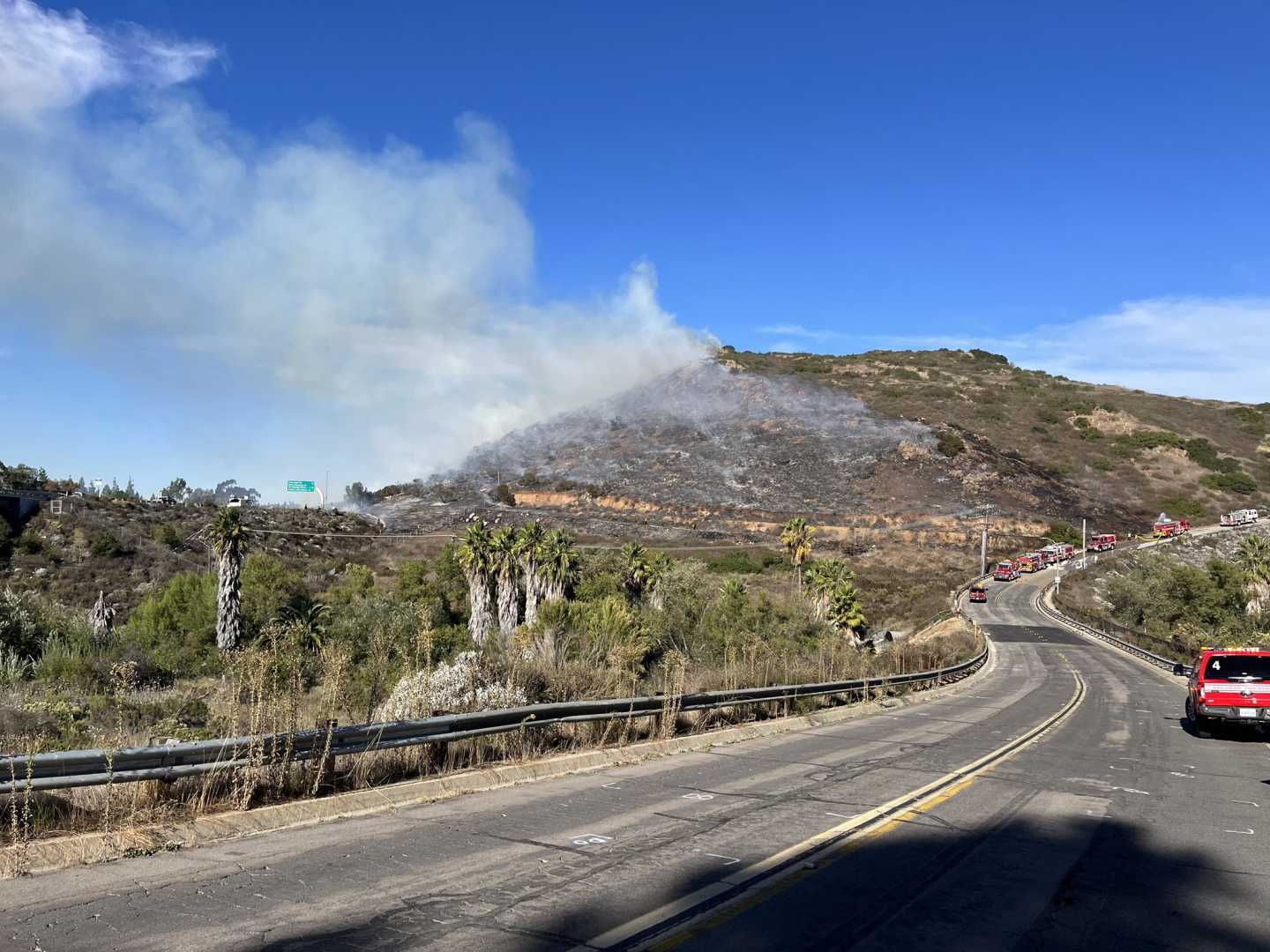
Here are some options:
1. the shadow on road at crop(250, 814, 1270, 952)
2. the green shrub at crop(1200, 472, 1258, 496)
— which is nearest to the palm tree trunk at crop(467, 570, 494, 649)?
the shadow on road at crop(250, 814, 1270, 952)

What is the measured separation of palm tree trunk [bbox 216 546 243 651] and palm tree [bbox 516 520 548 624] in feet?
40.1

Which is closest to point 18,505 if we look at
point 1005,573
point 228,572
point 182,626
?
point 182,626

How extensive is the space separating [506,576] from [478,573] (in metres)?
1.40

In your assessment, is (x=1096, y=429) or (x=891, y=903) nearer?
(x=891, y=903)

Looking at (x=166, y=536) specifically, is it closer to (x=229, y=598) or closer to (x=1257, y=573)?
(x=229, y=598)

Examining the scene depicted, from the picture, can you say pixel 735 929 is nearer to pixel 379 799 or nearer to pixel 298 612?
pixel 379 799

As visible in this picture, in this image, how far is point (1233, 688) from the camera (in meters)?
17.5

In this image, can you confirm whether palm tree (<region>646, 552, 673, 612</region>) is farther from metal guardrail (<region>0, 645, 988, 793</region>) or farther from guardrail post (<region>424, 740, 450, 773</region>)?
guardrail post (<region>424, 740, 450, 773</region>)

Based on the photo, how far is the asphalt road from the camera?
568cm

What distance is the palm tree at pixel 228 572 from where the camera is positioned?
4025 centimetres

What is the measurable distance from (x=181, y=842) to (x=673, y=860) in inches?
151

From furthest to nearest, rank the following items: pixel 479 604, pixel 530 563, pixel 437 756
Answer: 1. pixel 479 604
2. pixel 530 563
3. pixel 437 756

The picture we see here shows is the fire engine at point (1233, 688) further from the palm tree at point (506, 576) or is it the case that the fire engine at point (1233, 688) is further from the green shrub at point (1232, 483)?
the green shrub at point (1232, 483)

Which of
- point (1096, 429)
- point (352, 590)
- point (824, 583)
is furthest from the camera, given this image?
point (1096, 429)
